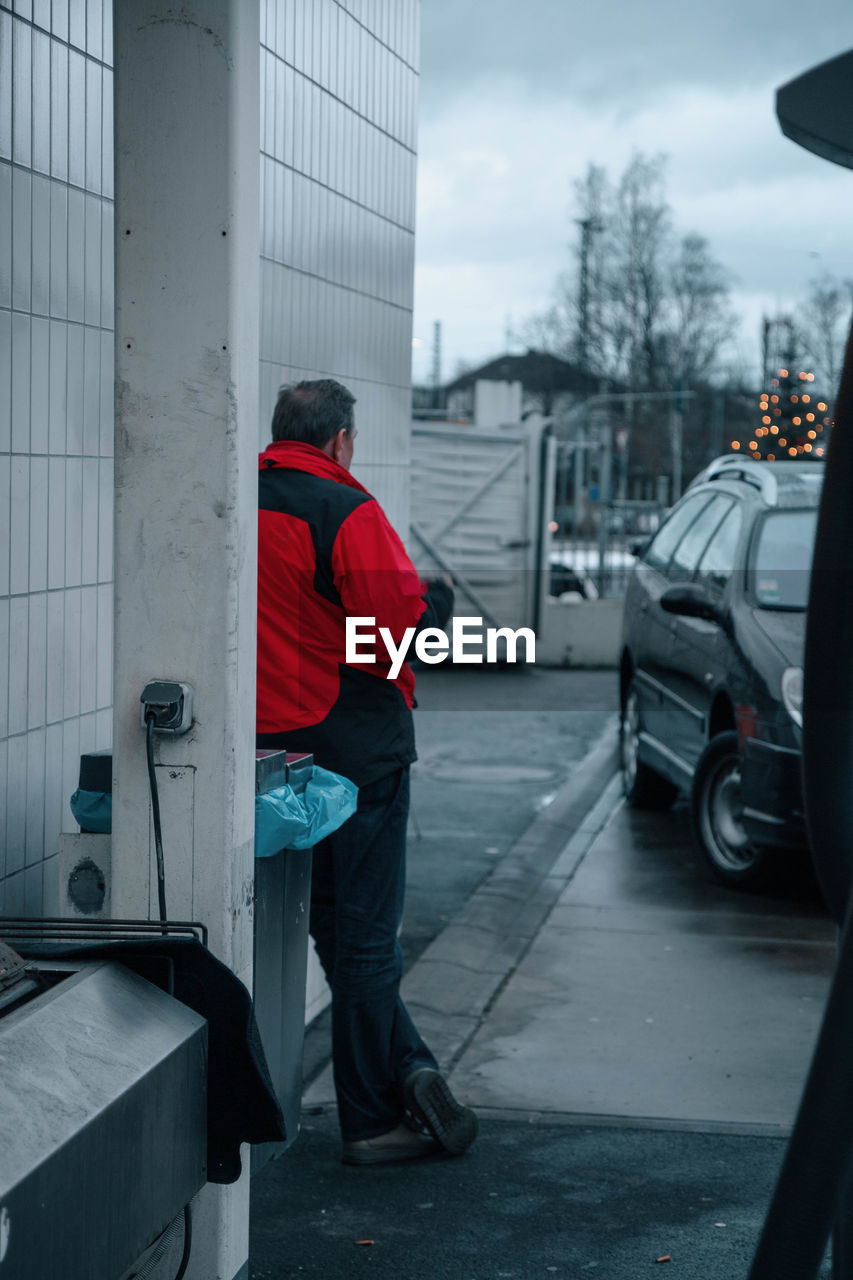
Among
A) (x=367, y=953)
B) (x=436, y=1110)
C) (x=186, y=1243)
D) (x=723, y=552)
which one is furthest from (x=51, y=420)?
(x=723, y=552)

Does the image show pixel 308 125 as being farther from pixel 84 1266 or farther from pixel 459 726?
pixel 459 726

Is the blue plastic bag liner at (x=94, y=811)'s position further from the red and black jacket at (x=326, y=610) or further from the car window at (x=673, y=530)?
the car window at (x=673, y=530)

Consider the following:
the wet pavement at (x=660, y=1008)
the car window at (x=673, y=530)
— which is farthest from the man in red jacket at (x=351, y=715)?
the car window at (x=673, y=530)

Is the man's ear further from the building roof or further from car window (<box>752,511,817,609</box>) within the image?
the building roof

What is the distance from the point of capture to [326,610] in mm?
4289

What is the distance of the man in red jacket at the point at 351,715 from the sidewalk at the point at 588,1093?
227mm

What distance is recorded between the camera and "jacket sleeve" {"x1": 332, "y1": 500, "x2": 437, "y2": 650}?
413 centimetres

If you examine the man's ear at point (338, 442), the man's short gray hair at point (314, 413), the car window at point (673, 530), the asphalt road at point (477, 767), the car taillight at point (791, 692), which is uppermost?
the man's short gray hair at point (314, 413)

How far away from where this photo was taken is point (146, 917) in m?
3.22

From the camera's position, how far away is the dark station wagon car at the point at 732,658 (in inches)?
288

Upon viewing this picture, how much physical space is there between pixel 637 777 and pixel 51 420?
6691 millimetres

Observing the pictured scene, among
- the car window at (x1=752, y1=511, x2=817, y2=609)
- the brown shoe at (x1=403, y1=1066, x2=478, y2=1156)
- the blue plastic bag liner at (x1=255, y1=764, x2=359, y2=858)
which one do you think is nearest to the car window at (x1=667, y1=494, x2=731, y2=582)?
the car window at (x1=752, y1=511, x2=817, y2=609)

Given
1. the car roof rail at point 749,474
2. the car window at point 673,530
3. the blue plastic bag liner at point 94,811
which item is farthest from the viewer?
the car window at point 673,530

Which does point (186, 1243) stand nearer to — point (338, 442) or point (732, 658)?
point (338, 442)
